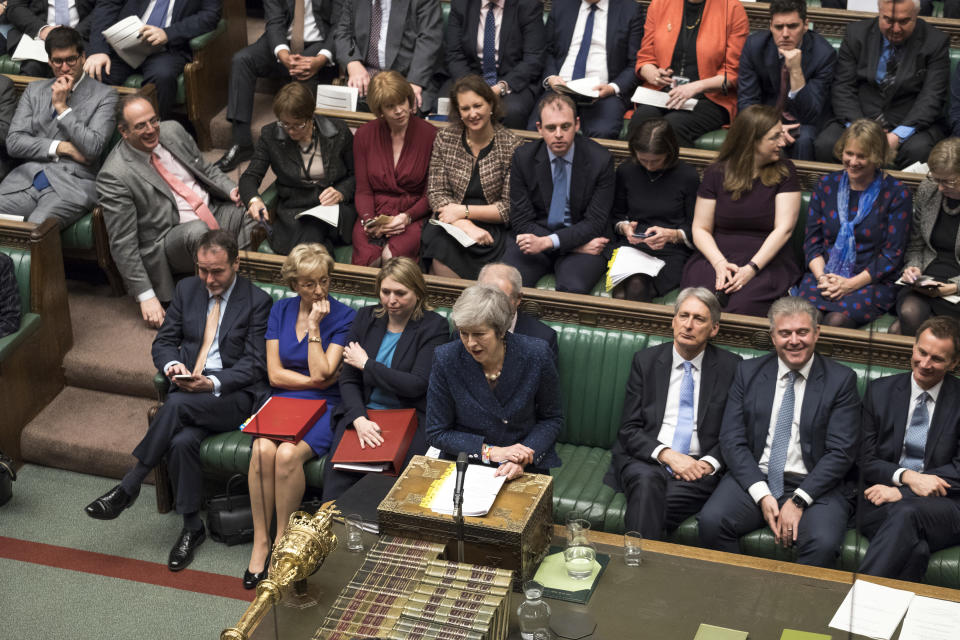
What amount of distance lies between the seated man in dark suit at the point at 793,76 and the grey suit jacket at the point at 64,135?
9.07ft

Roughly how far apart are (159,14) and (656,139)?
2.78 metres

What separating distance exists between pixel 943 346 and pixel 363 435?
182 cm

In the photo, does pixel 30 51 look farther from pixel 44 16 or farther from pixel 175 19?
pixel 175 19

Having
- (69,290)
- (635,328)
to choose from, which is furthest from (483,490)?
(69,290)

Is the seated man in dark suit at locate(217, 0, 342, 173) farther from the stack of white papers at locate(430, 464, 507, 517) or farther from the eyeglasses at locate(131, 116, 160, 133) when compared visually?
the stack of white papers at locate(430, 464, 507, 517)

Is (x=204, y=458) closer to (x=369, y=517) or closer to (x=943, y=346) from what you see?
(x=369, y=517)

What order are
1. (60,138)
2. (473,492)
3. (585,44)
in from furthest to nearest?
1. (585,44)
2. (60,138)
3. (473,492)

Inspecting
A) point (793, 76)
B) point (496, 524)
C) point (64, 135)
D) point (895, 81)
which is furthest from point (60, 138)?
point (895, 81)

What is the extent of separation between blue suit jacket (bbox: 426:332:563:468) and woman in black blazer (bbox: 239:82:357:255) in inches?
52.3

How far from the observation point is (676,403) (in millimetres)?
3852

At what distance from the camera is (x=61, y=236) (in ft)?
17.0

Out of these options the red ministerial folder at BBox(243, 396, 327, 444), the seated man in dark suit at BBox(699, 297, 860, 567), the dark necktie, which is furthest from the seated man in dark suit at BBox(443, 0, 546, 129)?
the seated man in dark suit at BBox(699, 297, 860, 567)

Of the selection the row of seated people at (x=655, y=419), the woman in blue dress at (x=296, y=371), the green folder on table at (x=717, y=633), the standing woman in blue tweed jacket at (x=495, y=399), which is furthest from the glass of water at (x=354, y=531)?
the green folder on table at (x=717, y=633)

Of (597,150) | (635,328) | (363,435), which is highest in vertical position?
(597,150)
